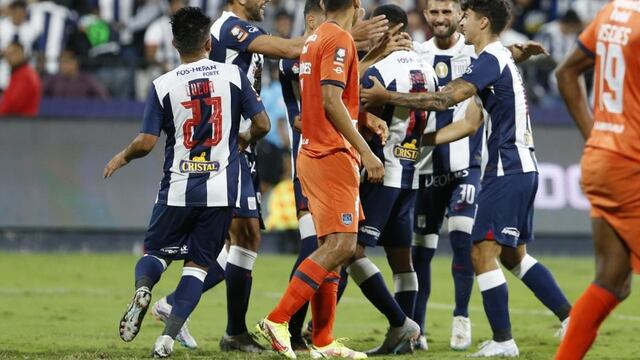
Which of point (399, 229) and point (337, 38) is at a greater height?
point (337, 38)

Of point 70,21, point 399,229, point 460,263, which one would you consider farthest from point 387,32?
point 70,21

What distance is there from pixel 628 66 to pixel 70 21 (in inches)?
571

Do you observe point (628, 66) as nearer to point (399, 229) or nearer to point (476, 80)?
point (476, 80)

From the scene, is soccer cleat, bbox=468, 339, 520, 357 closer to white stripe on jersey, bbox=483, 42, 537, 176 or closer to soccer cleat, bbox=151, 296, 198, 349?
white stripe on jersey, bbox=483, 42, 537, 176

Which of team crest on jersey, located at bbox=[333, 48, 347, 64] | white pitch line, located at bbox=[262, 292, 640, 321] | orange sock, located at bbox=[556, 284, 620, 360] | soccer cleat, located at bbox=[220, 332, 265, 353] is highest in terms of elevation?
team crest on jersey, located at bbox=[333, 48, 347, 64]

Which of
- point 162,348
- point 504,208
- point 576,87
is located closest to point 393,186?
point 504,208

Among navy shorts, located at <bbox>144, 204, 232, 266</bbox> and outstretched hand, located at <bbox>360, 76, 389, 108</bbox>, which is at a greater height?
outstretched hand, located at <bbox>360, 76, 389, 108</bbox>

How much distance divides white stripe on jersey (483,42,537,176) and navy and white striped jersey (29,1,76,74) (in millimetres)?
11609

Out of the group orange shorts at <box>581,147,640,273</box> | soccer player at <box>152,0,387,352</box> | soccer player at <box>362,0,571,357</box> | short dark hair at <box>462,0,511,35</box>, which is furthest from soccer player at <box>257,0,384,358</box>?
orange shorts at <box>581,147,640,273</box>

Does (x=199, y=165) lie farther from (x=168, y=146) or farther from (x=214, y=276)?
(x=214, y=276)

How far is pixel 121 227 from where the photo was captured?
1784 centimetres

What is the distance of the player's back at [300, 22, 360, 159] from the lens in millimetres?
8109

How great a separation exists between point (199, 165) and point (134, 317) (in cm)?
113

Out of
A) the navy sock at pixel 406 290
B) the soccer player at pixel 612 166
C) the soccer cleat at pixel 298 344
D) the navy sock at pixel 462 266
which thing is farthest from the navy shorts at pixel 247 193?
A: the soccer player at pixel 612 166
